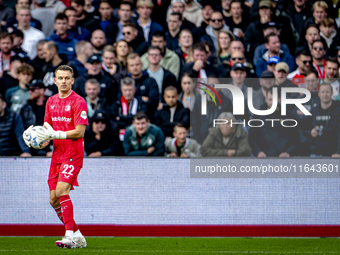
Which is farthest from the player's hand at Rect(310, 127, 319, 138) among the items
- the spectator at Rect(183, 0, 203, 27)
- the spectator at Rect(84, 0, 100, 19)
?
the spectator at Rect(84, 0, 100, 19)

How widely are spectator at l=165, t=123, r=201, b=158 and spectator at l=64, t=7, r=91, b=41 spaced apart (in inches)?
115

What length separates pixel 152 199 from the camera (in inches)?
247

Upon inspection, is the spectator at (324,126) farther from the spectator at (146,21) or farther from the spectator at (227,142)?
the spectator at (146,21)

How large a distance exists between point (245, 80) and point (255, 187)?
247cm

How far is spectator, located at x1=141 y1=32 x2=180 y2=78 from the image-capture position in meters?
8.75

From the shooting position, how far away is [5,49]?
9.01m

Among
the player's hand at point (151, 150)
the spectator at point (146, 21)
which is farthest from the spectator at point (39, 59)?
the player's hand at point (151, 150)

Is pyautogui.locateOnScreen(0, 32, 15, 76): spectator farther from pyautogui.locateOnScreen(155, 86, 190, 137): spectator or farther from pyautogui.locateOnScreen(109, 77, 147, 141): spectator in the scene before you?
pyautogui.locateOnScreen(155, 86, 190, 137): spectator

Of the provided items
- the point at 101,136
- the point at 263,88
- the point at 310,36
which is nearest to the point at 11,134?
the point at 101,136

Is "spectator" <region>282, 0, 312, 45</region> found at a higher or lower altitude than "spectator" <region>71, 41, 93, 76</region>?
higher

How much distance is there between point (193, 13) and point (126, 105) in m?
2.61

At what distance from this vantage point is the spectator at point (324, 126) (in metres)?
7.25

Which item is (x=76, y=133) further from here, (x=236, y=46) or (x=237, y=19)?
(x=237, y=19)

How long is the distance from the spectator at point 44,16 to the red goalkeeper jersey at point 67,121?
477cm
